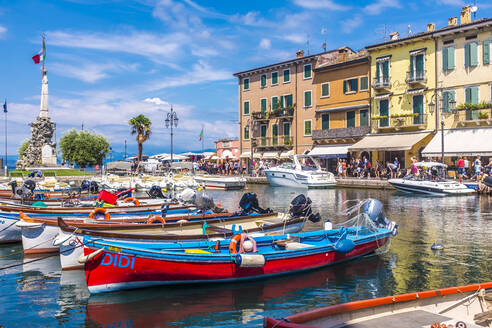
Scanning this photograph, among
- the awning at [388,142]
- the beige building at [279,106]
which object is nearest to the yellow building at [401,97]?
the awning at [388,142]

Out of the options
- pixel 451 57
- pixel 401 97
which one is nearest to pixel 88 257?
pixel 451 57

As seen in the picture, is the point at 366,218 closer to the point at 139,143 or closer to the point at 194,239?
the point at 194,239

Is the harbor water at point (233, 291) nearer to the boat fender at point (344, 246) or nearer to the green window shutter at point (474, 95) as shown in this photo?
the boat fender at point (344, 246)

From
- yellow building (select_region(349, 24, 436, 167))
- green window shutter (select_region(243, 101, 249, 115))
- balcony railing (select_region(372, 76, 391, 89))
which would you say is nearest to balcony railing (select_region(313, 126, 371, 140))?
yellow building (select_region(349, 24, 436, 167))

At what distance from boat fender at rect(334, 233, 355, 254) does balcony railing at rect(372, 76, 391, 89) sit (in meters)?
32.6

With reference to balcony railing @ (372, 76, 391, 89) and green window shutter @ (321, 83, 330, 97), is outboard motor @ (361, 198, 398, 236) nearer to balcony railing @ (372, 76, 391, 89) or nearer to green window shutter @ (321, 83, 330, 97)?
balcony railing @ (372, 76, 391, 89)

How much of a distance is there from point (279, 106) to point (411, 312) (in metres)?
46.3

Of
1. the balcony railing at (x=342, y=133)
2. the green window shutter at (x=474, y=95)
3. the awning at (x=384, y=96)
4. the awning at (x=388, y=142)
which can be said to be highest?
the awning at (x=384, y=96)

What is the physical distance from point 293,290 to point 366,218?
426cm

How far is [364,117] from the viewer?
44469 millimetres

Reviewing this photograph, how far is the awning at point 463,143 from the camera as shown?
112 feet

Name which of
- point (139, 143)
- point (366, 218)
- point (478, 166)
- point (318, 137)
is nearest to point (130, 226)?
point (366, 218)

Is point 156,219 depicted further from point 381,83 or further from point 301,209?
point 381,83

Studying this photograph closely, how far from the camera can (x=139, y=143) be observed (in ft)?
189
